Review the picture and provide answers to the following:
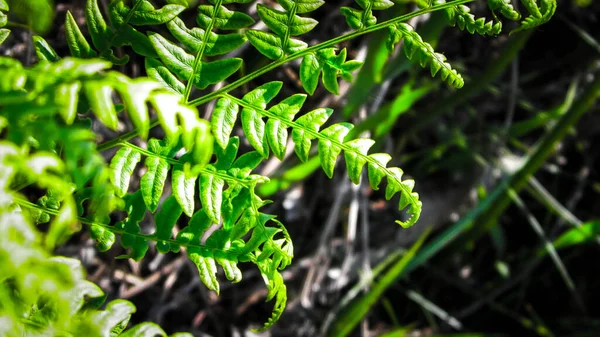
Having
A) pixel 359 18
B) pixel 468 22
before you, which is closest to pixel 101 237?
pixel 359 18

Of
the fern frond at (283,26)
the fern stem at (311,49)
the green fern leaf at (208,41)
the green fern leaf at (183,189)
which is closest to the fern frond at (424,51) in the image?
the fern stem at (311,49)

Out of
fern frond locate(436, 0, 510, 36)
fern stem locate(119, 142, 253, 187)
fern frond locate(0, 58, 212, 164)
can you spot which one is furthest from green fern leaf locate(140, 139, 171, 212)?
fern frond locate(436, 0, 510, 36)

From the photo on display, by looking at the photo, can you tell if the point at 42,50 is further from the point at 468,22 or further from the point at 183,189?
the point at 468,22

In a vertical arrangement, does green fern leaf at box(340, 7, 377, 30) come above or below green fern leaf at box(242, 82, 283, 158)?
above

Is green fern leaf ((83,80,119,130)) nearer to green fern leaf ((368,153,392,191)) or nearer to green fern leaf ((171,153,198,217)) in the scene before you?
green fern leaf ((171,153,198,217))

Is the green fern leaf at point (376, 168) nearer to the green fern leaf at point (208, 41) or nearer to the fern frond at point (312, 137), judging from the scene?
the fern frond at point (312, 137)

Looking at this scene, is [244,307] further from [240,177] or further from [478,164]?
[240,177]
